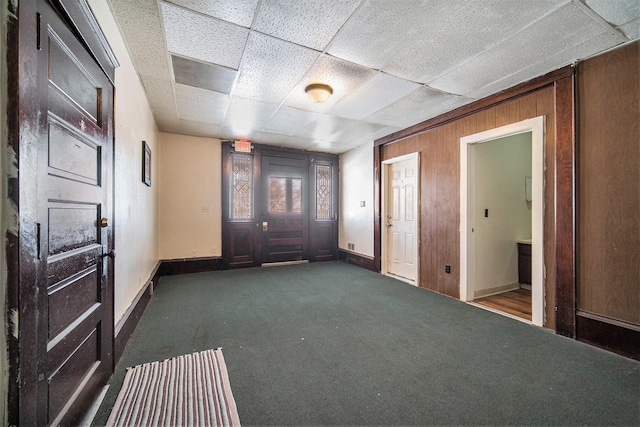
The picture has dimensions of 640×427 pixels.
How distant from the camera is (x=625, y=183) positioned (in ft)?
7.11

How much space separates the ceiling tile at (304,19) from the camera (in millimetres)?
1763

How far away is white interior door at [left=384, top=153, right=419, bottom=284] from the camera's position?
4.38 metres

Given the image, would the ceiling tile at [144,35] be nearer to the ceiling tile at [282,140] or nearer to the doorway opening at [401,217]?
the ceiling tile at [282,140]

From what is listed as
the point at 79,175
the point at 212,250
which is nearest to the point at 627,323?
the point at 79,175

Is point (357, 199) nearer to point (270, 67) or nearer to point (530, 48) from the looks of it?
point (270, 67)

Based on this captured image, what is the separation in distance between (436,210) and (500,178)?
3.52ft

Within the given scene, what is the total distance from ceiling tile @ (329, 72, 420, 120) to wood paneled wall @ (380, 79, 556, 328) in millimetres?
1045

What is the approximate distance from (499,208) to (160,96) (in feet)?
16.3

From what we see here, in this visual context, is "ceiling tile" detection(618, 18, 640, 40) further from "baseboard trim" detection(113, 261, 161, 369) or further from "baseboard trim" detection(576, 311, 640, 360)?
"baseboard trim" detection(113, 261, 161, 369)

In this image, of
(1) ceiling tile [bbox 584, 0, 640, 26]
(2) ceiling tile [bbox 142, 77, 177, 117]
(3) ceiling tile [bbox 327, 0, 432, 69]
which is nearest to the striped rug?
(3) ceiling tile [bbox 327, 0, 432, 69]

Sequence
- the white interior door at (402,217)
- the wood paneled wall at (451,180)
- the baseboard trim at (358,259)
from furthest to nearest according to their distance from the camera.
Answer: the baseboard trim at (358,259) → the white interior door at (402,217) → the wood paneled wall at (451,180)

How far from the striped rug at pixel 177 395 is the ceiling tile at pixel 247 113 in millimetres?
2962

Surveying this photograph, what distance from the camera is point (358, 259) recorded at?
5.64 m

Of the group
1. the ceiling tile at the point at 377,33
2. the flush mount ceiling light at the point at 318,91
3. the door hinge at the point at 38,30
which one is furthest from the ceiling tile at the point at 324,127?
the door hinge at the point at 38,30
